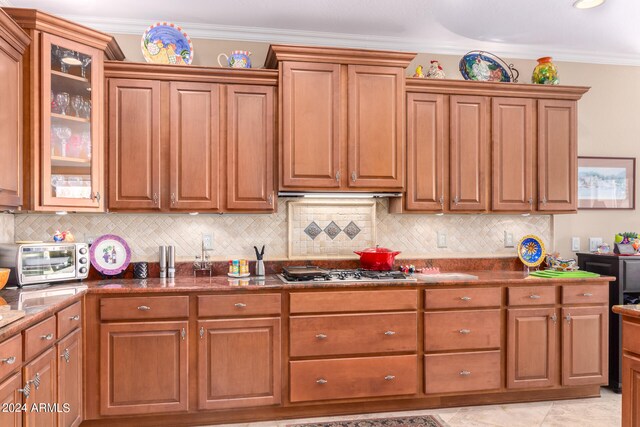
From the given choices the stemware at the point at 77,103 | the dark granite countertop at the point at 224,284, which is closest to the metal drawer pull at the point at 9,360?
the dark granite countertop at the point at 224,284

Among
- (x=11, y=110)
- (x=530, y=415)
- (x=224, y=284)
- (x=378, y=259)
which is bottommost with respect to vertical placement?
(x=530, y=415)

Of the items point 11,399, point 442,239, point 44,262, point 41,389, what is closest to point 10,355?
point 11,399

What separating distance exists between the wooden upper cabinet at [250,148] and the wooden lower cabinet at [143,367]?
3.17 feet

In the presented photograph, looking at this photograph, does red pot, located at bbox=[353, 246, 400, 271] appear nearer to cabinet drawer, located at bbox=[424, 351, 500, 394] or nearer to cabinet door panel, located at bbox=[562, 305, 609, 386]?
cabinet drawer, located at bbox=[424, 351, 500, 394]

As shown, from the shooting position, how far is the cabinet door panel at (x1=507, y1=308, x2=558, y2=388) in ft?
10.7

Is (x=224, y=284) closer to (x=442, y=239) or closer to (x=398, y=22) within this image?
(x=442, y=239)

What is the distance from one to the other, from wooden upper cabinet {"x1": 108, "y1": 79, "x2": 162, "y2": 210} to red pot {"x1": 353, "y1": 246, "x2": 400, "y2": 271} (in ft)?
5.11

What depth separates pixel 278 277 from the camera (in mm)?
3305

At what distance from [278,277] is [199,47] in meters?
1.92

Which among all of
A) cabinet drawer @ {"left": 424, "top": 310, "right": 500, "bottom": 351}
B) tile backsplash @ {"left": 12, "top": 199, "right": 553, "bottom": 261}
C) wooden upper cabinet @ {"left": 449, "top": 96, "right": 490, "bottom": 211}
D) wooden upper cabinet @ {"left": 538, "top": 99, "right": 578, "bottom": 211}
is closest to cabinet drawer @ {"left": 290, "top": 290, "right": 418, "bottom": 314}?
cabinet drawer @ {"left": 424, "top": 310, "right": 500, "bottom": 351}

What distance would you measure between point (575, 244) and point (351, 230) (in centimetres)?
206

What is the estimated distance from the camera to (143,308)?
281 cm

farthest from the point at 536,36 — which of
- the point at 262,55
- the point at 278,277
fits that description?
the point at 278,277

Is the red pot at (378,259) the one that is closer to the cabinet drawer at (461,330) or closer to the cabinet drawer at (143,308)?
the cabinet drawer at (461,330)
